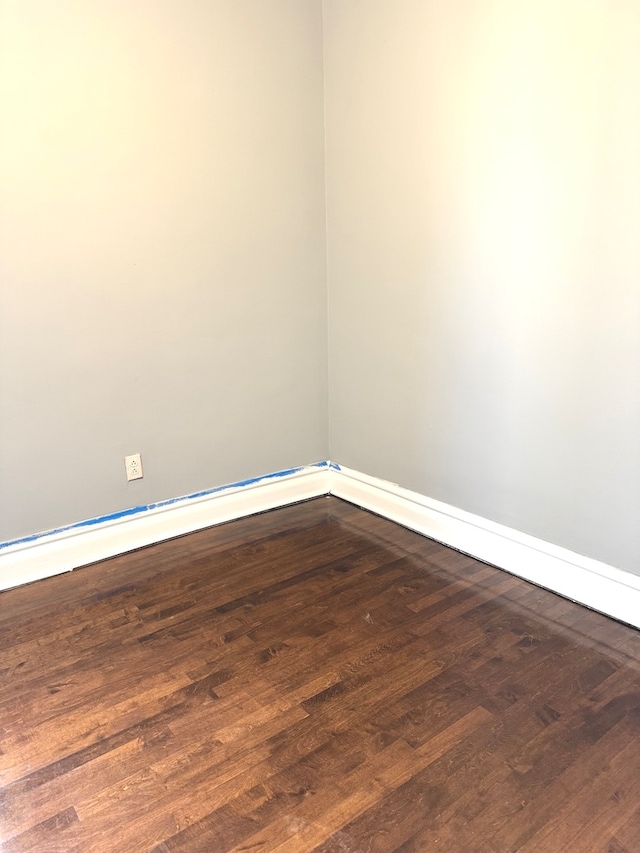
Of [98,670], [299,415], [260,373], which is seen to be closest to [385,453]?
[299,415]


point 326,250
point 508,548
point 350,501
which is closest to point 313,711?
point 508,548

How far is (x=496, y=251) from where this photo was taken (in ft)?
7.15

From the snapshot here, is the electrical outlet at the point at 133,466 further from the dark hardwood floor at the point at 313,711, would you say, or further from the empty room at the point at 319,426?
the dark hardwood floor at the point at 313,711

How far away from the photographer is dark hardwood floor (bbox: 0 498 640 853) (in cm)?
132

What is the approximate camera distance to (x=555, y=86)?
191 centimetres

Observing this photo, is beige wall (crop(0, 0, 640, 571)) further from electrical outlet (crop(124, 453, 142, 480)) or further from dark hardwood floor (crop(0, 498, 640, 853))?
dark hardwood floor (crop(0, 498, 640, 853))

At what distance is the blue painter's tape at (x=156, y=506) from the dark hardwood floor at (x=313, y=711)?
182 millimetres

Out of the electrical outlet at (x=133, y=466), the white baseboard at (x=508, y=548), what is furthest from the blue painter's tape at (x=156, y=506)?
the white baseboard at (x=508, y=548)

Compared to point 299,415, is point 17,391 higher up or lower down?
higher up

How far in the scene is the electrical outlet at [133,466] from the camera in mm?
2506

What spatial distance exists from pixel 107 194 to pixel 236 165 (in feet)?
1.88

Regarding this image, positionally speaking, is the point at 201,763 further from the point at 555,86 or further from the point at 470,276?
the point at 555,86

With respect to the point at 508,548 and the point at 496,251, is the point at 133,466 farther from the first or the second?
the point at 496,251

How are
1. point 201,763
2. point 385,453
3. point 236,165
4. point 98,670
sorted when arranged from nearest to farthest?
1. point 201,763
2. point 98,670
3. point 236,165
4. point 385,453
